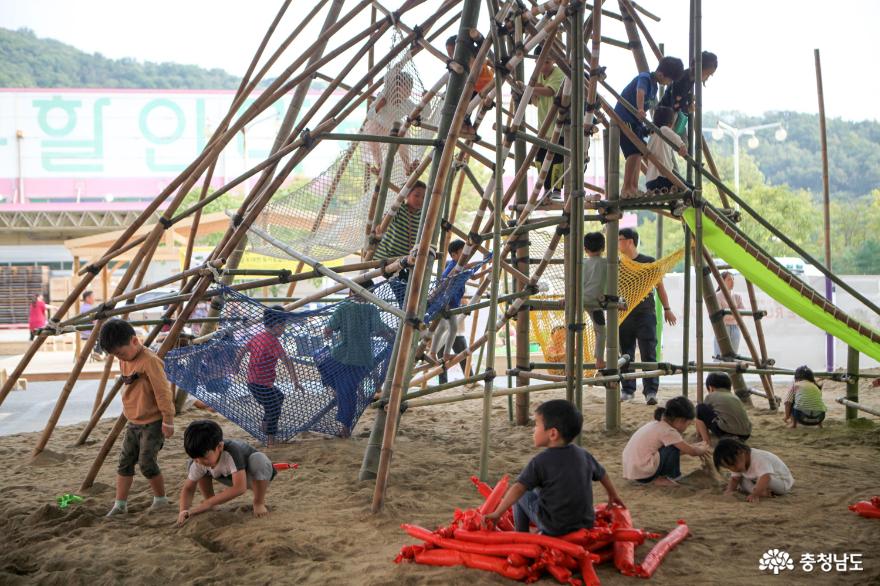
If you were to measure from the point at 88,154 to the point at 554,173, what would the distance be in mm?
22665

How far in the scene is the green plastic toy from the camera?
3535mm

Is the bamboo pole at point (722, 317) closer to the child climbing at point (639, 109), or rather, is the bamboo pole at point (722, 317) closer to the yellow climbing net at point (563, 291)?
the yellow climbing net at point (563, 291)

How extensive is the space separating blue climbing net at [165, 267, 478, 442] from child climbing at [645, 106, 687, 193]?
134cm

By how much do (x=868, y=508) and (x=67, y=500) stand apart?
10.5ft

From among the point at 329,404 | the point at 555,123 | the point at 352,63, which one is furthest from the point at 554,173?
→ the point at 329,404

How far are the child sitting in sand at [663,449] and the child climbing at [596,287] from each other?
1.30m

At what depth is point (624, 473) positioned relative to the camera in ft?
12.3

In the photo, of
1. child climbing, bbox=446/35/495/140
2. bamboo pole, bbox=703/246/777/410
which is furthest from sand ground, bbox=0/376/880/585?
child climbing, bbox=446/35/495/140

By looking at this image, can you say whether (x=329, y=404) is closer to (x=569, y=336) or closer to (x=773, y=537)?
(x=569, y=336)

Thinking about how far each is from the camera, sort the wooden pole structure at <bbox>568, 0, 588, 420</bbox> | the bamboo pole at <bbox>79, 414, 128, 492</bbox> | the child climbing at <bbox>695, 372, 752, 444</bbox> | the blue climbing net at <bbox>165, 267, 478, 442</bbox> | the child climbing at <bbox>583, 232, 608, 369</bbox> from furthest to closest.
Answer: the child climbing at <bbox>583, 232, 608, 369</bbox>
the child climbing at <bbox>695, 372, 752, 444</bbox>
the blue climbing net at <bbox>165, 267, 478, 442</bbox>
the bamboo pole at <bbox>79, 414, 128, 492</bbox>
the wooden pole structure at <bbox>568, 0, 588, 420</bbox>

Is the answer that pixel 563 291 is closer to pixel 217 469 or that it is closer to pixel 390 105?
pixel 390 105

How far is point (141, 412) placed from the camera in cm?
344

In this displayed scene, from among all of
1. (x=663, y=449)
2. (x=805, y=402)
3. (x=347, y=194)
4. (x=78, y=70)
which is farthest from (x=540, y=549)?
(x=78, y=70)

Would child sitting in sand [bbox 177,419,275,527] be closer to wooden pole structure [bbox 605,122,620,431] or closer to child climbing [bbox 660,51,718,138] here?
wooden pole structure [bbox 605,122,620,431]
